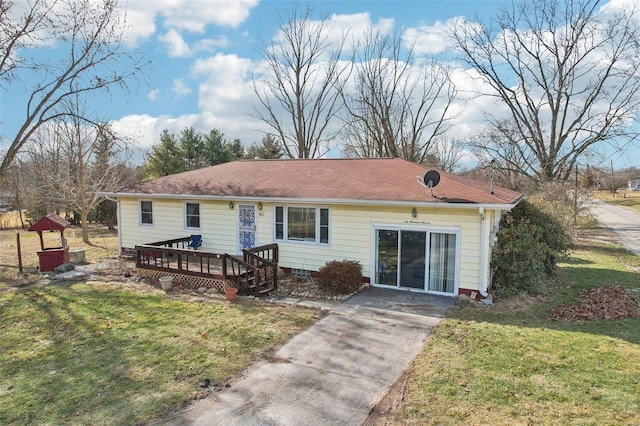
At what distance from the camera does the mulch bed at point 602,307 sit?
879cm

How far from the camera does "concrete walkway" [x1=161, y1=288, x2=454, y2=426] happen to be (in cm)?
498

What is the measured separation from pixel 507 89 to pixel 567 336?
1058 inches

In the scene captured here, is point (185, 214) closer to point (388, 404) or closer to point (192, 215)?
point (192, 215)

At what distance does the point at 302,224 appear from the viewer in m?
12.5

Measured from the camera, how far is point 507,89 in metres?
29.7

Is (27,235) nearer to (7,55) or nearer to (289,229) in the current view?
(7,55)

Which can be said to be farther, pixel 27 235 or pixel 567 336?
pixel 27 235

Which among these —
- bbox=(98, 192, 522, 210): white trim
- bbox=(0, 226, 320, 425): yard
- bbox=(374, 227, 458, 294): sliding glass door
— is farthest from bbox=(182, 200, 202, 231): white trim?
bbox=(374, 227, 458, 294): sliding glass door

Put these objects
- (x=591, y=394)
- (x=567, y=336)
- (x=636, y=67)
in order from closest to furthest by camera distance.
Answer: (x=591, y=394)
(x=567, y=336)
(x=636, y=67)

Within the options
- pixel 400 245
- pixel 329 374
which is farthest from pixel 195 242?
pixel 329 374

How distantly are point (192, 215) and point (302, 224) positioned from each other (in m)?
4.71

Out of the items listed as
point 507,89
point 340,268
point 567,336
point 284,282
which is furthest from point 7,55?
point 507,89

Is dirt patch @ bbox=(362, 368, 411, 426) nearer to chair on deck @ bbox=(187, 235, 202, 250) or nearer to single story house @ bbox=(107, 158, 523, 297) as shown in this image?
single story house @ bbox=(107, 158, 523, 297)

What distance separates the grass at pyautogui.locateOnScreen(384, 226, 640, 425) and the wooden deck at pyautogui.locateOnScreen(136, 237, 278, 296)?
16.5 feet
